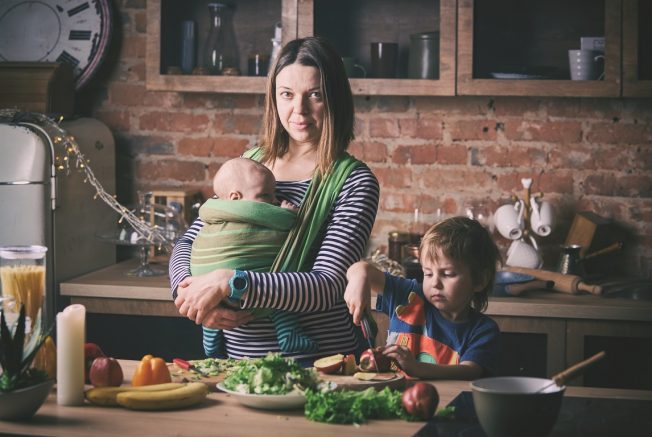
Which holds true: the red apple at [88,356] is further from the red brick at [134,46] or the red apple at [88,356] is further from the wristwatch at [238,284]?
the red brick at [134,46]

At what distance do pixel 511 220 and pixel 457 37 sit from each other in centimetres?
72

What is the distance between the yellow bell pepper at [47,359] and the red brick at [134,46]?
2.29 metres

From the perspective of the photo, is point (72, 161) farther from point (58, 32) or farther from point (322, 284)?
point (322, 284)

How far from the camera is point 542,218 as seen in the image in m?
3.58

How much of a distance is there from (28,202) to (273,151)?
4.35 ft

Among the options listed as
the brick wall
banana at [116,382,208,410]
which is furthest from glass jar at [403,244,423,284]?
banana at [116,382,208,410]

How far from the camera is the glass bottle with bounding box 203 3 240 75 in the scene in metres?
3.71

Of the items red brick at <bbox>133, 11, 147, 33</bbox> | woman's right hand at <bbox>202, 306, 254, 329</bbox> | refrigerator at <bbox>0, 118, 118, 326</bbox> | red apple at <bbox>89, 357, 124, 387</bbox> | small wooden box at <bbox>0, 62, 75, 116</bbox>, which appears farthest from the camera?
red brick at <bbox>133, 11, 147, 33</bbox>

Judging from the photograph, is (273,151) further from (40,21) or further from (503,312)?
(40,21)

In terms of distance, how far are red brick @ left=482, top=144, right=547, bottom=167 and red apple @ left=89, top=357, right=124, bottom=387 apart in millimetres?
2183

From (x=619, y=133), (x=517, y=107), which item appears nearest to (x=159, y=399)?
(x=517, y=107)

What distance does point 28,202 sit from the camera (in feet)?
11.0

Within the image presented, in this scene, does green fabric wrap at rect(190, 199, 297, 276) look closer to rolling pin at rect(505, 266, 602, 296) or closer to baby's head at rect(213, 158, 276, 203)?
baby's head at rect(213, 158, 276, 203)

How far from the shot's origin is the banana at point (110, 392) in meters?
1.78
